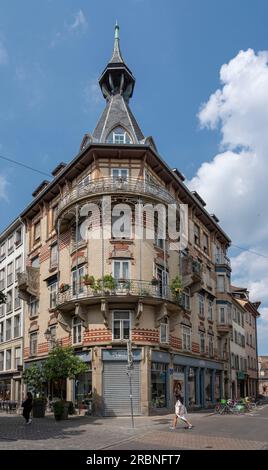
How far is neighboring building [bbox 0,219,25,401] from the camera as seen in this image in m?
41.5

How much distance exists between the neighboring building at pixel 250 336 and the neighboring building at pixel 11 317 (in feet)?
82.3

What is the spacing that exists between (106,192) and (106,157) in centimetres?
302

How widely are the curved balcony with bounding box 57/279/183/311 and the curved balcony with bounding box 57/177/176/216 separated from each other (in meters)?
5.11

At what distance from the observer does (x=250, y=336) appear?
63.3m

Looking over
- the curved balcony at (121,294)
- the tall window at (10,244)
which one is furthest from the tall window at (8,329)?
the curved balcony at (121,294)

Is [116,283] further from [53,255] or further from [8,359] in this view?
[8,359]

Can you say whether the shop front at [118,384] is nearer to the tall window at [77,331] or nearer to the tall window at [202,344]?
the tall window at [77,331]

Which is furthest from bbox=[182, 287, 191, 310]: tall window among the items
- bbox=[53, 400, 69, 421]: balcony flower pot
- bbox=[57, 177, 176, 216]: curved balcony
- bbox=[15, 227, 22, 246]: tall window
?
bbox=[15, 227, 22, 246]: tall window

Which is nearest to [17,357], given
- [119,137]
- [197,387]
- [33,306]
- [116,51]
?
[33,306]

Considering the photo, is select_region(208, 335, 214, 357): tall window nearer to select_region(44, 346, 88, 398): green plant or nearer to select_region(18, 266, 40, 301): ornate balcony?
select_region(18, 266, 40, 301): ornate balcony

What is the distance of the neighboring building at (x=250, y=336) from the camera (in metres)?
59.2
